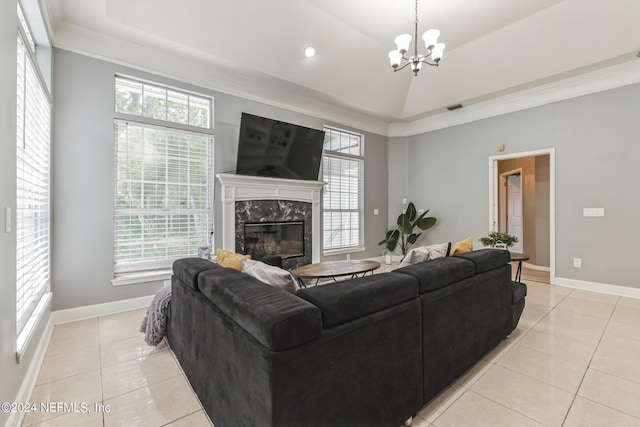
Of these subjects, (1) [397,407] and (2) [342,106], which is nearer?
(1) [397,407]

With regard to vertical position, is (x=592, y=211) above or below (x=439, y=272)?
above

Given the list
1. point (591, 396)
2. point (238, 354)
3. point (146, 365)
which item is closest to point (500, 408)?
point (591, 396)

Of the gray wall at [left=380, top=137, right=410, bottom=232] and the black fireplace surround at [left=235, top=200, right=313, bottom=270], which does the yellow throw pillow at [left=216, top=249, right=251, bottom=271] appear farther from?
the gray wall at [left=380, top=137, right=410, bottom=232]

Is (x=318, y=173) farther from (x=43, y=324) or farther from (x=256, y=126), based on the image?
(x=43, y=324)

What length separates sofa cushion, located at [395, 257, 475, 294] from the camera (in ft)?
5.44

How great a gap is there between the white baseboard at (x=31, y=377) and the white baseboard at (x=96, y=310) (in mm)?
388

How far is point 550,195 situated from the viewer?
4.49 meters

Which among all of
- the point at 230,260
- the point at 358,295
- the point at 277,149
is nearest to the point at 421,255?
the point at 358,295

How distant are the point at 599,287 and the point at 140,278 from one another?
6.21 m

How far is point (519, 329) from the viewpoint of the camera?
9.09 ft

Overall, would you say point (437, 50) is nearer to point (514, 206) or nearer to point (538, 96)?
point (538, 96)

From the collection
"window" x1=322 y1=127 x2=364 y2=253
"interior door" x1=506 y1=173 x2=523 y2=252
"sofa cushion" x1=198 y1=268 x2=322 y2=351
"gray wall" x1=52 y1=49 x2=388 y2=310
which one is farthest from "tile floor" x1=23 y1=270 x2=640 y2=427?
"interior door" x1=506 y1=173 x2=523 y2=252

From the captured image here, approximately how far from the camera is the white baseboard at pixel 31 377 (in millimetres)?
1514

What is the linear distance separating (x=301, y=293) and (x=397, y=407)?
30.2 inches
